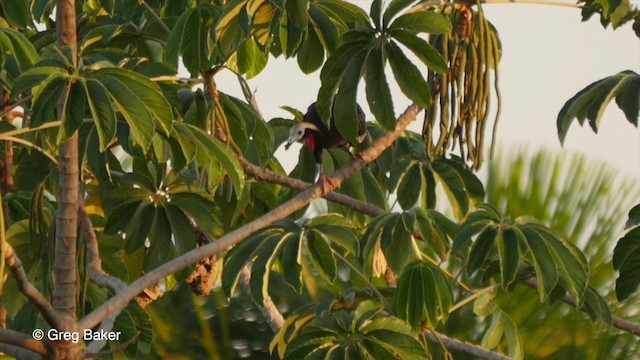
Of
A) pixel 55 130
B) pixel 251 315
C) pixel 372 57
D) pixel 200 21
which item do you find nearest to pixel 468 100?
pixel 372 57

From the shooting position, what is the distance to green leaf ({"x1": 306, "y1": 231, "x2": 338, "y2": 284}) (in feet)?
10.5

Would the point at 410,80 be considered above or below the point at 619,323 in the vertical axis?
above

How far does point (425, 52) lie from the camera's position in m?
2.91

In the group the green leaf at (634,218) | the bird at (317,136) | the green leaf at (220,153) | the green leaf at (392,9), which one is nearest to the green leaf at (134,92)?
the green leaf at (220,153)

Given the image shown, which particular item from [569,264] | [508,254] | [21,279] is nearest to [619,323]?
[569,264]

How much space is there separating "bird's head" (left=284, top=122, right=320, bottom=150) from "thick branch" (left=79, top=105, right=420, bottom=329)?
898 millimetres

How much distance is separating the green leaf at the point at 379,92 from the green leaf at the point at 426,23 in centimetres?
9

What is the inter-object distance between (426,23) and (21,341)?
1.12 metres

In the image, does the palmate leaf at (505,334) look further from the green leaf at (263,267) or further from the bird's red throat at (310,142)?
the bird's red throat at (310,142)

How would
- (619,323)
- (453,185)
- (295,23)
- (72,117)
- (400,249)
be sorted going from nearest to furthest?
1. (72,117)
2. (295,23)
3. (400,249)
4. (619,323)
5. (453,185)

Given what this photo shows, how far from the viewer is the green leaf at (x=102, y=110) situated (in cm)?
240

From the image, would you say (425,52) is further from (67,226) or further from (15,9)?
(15,9)

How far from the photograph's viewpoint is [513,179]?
632 centimetres

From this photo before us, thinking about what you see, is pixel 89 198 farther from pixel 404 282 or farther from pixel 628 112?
pixel 628 112
